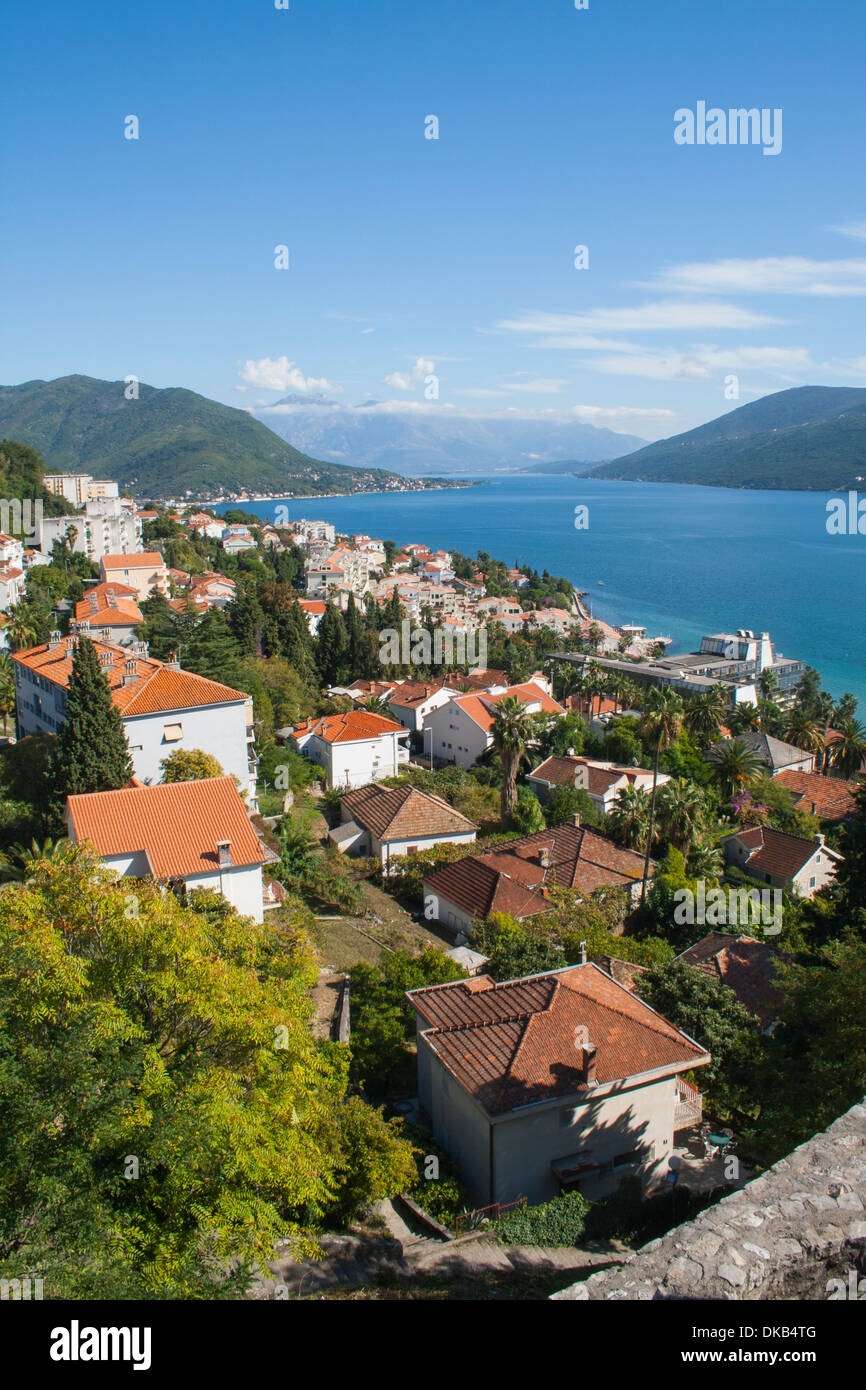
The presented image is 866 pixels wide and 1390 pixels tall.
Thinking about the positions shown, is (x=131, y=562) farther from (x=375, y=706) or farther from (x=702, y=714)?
(x=702, y=714)

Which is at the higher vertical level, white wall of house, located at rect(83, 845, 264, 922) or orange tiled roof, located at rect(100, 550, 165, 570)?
orange tiled roof, located at rect(100, 550, 165, 570)

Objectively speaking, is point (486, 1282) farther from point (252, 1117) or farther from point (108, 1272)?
point (108, 1272)

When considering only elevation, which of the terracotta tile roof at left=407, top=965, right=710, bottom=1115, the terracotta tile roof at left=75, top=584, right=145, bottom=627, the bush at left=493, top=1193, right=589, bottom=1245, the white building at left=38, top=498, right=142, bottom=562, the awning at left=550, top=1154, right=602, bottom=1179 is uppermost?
the white building at left=38, top=498, right=142, bottom=562

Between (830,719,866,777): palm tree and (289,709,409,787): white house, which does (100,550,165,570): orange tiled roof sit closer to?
(289,709,409,787): white house

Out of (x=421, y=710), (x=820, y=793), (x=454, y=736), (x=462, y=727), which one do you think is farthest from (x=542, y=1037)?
(x=421, y=710)

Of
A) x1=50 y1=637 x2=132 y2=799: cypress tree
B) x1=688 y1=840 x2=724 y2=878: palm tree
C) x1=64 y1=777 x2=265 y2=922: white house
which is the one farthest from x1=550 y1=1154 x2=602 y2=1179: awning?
x1=688 y1=840 x2=724 y2=878: palm tree
